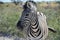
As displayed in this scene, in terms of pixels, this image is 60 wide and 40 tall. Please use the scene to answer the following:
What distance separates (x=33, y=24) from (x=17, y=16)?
1.91 feet

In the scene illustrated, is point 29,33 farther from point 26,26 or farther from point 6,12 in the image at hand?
point 6,12

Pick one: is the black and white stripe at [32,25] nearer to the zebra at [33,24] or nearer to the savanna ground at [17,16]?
the zebra at [33,24]

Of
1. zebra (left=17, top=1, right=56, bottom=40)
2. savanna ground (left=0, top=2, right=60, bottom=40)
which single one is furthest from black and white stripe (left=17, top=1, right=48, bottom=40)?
savanna ground (left=0, top=2, right=60, bottom=40)

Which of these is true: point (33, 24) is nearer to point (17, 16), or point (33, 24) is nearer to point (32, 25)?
point (32, 25)

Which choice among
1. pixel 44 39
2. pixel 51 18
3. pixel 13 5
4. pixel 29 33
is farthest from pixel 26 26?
pixel 13 5

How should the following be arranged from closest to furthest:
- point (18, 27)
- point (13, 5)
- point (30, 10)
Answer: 1. point (30, 10)
2. point (18, 27)
3. point (13, 5)

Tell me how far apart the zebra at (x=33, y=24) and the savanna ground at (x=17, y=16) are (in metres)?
0.13

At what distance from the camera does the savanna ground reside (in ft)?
9.48

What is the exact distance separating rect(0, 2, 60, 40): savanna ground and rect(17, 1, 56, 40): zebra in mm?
135

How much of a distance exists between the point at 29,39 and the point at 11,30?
0.41m

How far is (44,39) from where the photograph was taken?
8.63 feet

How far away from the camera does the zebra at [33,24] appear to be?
2.58 metres

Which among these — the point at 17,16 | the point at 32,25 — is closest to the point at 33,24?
the point at 32,25

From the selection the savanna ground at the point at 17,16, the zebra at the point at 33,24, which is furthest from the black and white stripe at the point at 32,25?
the savanna ground at the point at 17,16
